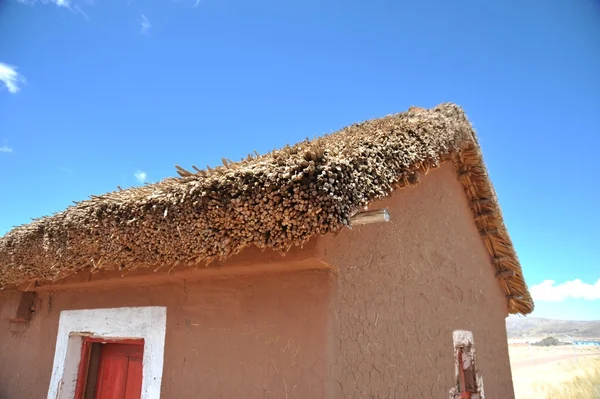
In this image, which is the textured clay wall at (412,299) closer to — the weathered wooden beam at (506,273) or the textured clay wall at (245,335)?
the textured clay wall at (245,335)

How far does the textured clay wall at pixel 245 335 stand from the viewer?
9.39 ft

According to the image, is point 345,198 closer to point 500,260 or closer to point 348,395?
point 348,395

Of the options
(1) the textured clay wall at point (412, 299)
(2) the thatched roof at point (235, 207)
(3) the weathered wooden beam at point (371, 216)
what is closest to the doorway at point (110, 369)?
(2) the thatched roof at point (235, 207)

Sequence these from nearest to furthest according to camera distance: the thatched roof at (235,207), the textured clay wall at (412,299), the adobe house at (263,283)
Answer: the thatched roof at (235,207), the adobe house at (263,283), the textured clay wall at (412,299)

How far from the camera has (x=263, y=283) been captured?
124 inches

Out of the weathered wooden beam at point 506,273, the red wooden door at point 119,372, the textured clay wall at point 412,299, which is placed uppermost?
the weathered wooden beam at point 506,273

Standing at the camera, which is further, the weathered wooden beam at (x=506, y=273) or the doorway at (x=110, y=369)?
the weathered wooden beam at (x=506, y=273)

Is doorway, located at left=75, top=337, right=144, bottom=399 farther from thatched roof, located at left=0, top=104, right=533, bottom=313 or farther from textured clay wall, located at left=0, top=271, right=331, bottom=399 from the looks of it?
thatched roof, located at left=0, top=104, right=533, bottom=313

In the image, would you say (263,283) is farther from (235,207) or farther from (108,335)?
→ (108,335)


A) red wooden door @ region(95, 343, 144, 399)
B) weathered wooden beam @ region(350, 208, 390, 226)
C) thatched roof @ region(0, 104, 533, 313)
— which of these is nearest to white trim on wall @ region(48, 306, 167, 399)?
red wooden door @ region(95, 343, 144, 399)

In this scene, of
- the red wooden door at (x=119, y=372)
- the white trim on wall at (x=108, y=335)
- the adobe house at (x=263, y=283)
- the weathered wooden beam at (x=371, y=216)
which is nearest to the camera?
the adobe house at (x=263, y=283)

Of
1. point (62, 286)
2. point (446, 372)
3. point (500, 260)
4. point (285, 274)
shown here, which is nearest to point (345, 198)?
point (285, 274)

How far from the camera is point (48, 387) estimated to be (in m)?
4.30

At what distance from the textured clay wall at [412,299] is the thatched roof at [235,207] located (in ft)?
1.56
